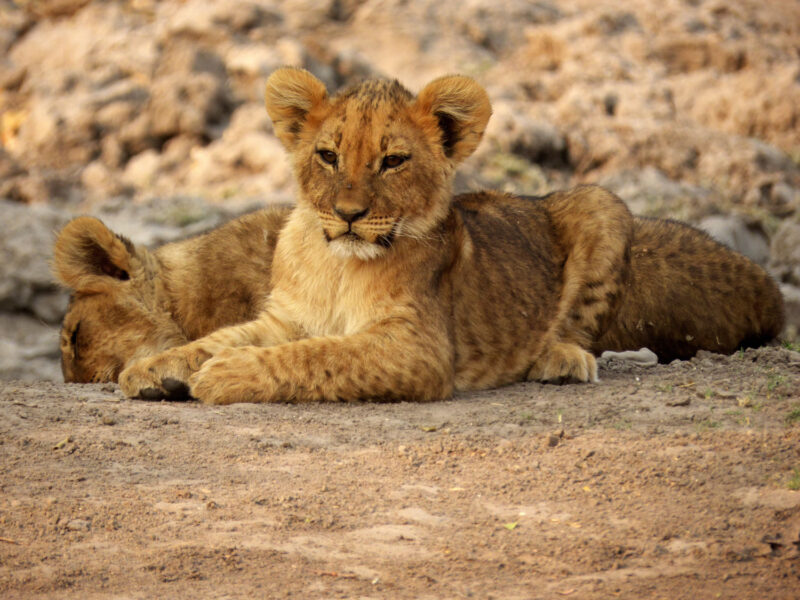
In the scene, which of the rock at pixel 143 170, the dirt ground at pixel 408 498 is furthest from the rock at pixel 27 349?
the dirt ground at pixel 408 498

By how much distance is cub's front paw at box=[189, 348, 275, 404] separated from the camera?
479cm

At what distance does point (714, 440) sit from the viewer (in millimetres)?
3838

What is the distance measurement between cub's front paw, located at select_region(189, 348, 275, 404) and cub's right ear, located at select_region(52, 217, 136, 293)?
135cm

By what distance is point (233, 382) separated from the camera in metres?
4.80

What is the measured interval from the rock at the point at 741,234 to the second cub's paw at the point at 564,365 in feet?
15.2

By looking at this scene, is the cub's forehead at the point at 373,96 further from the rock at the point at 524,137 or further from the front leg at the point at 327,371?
the rock at the point at 524,137

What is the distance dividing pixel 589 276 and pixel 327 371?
214 centimetres

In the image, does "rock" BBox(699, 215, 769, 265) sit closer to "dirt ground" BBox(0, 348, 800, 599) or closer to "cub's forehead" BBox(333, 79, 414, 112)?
"cub's forehead" BBox(333, 79, 414, 112)

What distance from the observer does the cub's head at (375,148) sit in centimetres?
491

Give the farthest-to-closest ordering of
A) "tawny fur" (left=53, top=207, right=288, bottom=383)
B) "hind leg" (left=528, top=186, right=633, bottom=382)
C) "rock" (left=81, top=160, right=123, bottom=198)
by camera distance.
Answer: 1. "rock" (left=81, top=160, right=123, bottom=198)
2. "hind leg" (left=528, top=186, right=633, bottom=382)
3. "tawny fur" (left=53, top=207, right=288, bottom=383)

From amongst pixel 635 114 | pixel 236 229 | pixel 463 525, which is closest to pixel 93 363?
pixel 236 229

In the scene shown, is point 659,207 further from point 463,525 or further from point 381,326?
point 463,525

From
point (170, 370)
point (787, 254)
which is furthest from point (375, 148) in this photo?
point (787, 254)

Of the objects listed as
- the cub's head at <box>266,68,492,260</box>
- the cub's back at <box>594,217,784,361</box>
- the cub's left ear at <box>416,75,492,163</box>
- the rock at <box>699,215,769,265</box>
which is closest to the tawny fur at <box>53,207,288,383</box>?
the cub's head at <box>266,68,492,260</box>
